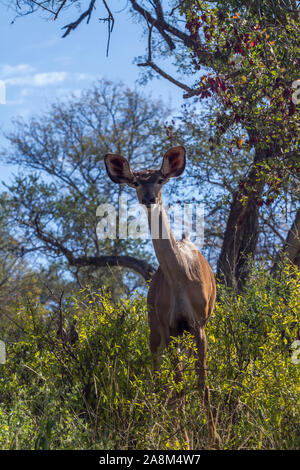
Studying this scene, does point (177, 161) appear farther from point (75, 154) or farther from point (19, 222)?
point (75, 154)

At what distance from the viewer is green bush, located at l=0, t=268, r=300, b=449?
5.20 m

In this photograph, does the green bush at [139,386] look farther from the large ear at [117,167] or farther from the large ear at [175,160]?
the large ear at [175,160]

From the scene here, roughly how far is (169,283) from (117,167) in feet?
4.51

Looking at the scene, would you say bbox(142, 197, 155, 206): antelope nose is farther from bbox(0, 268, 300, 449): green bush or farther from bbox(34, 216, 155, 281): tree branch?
bbox(34, 216, 155, 281): tree branch

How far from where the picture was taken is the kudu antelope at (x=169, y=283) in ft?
21.0

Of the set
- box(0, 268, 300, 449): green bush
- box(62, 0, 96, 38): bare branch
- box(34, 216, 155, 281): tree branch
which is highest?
box(62, 0, 96, 38): bare branch

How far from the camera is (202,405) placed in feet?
18.7

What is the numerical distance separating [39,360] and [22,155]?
1524 cm

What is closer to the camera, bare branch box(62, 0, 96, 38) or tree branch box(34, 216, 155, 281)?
bare branch box(62, 0, 96, 38)

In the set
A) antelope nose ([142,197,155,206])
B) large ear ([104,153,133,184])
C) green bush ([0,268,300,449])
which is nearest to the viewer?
green bush ([0,268,300,449])

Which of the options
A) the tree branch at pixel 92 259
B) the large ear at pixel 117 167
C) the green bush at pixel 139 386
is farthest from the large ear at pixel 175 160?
the tree branch at pixel 92 259

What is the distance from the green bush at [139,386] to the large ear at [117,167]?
1.41m

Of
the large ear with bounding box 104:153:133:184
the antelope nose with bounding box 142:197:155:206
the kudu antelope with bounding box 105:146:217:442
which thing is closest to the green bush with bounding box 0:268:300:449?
the kudu antelope with bounding box 105:146:217:442

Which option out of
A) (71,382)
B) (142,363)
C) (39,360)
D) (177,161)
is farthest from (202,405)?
(177,161)
